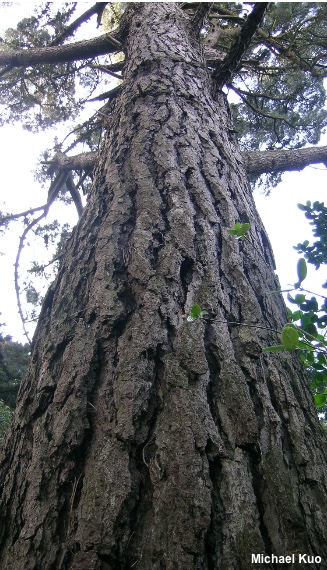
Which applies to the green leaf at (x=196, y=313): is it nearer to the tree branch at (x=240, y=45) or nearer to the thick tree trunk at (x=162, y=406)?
the thick tree trunk at (x=162, y=406)

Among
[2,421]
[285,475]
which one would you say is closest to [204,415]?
[285,475]

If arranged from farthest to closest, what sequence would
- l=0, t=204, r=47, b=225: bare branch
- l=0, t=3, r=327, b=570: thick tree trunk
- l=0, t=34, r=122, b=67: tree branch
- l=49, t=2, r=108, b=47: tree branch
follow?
1. l=49, t=2, r=108, b=47: tree branch
2. l=0, t=204, r=47, b=225: bare branch
3. l=0, t=34, r=122, b=67: tree branch
4. l=0, t=3, r=327, b=570: thick tree trunk

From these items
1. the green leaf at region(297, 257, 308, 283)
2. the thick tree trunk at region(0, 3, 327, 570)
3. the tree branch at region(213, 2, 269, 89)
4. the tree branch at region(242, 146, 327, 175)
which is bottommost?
the thick tree trunk at region(0, 3, 327, 570)

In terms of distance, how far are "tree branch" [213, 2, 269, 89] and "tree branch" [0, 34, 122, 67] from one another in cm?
147

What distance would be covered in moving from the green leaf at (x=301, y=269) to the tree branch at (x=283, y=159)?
2296 millimetres

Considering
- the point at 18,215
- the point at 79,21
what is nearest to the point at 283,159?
the point at 18,215

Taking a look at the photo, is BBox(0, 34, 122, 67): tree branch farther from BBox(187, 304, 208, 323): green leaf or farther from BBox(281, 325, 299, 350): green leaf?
BBox(281, 325, 299, 350): green leaf

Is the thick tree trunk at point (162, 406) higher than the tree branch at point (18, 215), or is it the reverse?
the tree branch at point (18, 215)

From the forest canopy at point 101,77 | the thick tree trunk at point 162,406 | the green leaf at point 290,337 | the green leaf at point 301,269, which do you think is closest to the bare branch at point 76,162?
the forest canopy at point 101,77

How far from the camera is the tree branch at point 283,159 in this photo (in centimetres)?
323

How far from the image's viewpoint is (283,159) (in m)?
3.31

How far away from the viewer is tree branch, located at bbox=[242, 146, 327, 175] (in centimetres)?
323

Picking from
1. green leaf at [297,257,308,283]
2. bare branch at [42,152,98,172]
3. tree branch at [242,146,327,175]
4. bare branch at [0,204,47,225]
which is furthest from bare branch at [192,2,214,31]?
green leaf at [297,257,308,283]

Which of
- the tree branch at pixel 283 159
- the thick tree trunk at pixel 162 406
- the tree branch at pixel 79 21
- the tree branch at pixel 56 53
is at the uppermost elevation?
the tree branch at pixel 79 21
